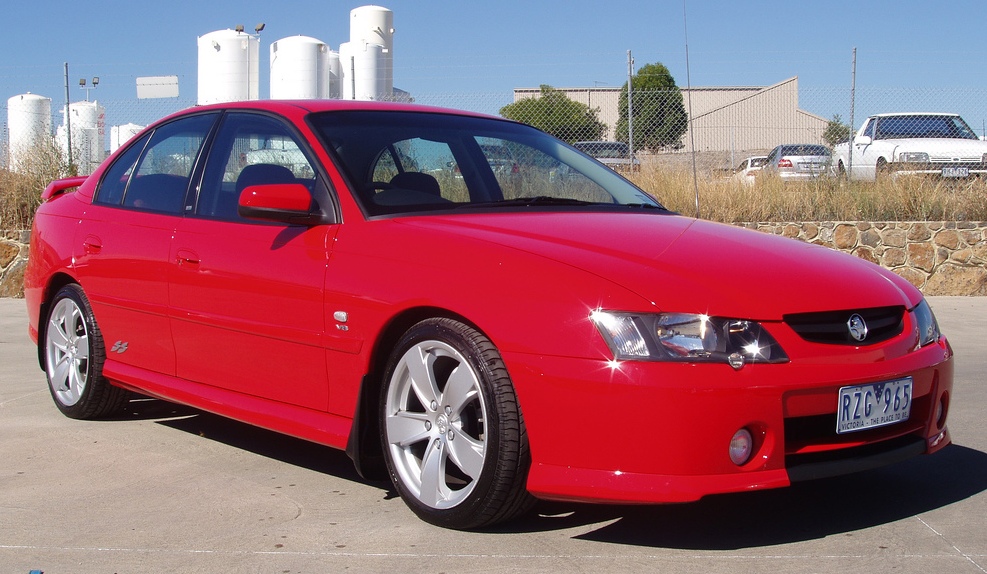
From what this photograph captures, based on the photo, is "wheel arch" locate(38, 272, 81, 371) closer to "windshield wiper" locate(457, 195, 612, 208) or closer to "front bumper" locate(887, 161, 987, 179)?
"windshield wiper" locate(457, 195, 612, 208)

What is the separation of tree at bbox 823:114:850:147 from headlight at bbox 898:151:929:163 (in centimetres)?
84

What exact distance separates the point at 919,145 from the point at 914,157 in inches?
47.0

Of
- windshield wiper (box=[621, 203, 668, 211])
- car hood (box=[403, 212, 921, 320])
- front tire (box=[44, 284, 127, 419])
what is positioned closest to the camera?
car hood (box=[403, 212, 921, 320])

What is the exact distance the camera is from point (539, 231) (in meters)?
3.70

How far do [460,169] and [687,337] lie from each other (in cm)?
182

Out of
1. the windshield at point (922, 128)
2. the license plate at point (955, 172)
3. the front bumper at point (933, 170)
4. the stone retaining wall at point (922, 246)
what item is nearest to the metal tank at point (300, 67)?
the windshield at point (922, 128)

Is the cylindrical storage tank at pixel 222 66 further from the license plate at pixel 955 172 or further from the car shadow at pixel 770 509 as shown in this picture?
the car shadow at pixel 770 509

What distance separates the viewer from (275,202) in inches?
155

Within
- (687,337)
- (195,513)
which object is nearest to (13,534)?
(195,513)

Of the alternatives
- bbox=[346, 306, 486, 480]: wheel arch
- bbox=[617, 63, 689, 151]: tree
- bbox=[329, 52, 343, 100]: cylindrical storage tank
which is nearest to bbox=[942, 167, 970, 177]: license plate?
bbox=[617, 63, 689, 151]: tree

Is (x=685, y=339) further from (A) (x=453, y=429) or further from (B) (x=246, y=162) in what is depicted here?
(B) (x=246, y=162)

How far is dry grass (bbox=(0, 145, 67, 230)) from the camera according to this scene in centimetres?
1205

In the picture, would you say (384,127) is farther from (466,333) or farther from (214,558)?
(214,558)

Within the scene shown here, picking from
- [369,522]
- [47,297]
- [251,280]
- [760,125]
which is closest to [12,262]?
[47,297]
